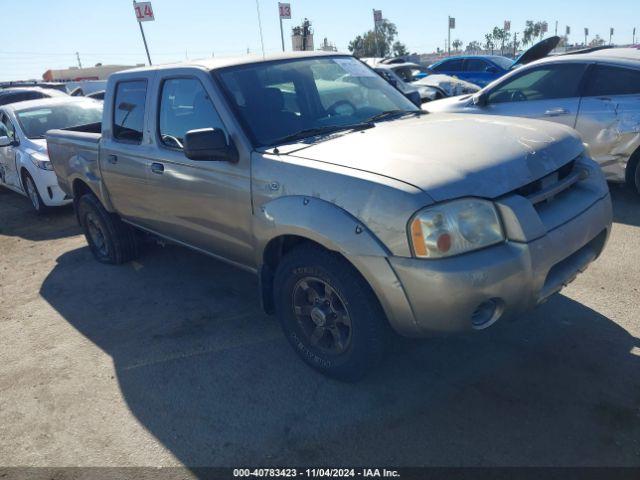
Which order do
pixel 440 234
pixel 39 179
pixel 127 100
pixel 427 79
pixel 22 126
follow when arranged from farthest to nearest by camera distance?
pixel 427 79 < pixel 22 126 < pixel 39 179 < pixel 127 100 < pixel 440 234

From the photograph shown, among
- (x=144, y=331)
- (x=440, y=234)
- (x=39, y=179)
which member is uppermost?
(x=440, y=234)

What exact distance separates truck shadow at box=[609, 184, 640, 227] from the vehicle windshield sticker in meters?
3.09

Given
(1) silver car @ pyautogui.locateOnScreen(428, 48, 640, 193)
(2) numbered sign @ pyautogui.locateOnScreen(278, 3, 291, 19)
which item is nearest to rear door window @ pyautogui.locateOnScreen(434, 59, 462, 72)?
(2) numbered sign @ pyautogui.locateOnScreen(278, 3, 291, 19)

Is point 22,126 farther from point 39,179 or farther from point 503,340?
point 503,340

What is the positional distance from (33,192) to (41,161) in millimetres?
641

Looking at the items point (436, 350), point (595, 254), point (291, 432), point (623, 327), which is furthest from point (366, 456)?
point (623, 327)

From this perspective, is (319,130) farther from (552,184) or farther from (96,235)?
(96,235)

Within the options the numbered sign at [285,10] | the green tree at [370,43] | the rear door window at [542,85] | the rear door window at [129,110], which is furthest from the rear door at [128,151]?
the green tree at [370,43]

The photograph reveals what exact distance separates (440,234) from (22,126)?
301 inches

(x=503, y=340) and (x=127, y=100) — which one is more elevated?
(x=127, y=100)

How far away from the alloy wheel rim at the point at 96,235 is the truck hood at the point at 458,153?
3.24 meters

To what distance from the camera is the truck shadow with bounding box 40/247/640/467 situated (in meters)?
2.51

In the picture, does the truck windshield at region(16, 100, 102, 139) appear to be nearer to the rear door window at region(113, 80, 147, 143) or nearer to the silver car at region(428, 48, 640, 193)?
the rear door window at region(113, 80, 147, 143)

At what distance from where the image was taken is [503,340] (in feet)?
10.9
